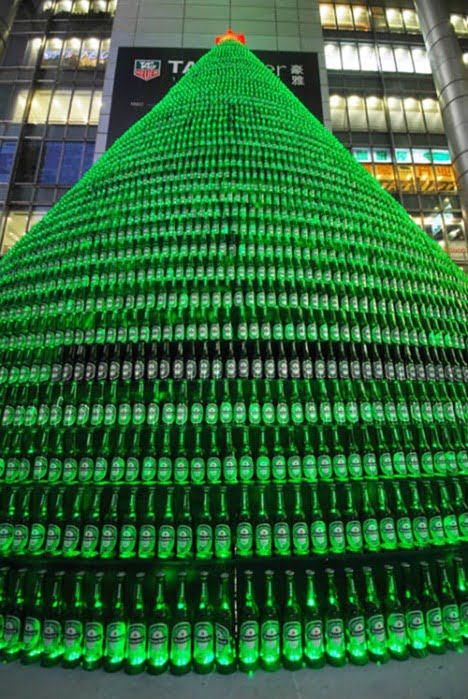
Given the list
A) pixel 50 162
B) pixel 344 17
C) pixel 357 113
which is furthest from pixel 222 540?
pixel 344 17

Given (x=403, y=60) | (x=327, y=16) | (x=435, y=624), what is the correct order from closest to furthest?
(x=435, y=624) < (x=403, y=60) < (x=327, y=16)

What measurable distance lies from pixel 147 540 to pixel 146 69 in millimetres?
10604

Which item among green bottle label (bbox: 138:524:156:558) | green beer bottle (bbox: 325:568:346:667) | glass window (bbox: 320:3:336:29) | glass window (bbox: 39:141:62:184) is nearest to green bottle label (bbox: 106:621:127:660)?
green bottle label (bbox: 138:524:156:558)

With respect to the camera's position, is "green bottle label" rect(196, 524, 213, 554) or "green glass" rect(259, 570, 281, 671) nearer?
"green glass" rect(259, 570, 281, 671)

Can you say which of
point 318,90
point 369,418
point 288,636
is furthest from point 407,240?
point 318,90

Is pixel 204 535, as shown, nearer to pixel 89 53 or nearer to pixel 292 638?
pixel 292 638

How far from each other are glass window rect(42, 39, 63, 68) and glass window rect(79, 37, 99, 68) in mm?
925

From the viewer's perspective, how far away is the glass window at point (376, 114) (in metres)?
17.4

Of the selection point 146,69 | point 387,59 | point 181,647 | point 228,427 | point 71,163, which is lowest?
point 181,647

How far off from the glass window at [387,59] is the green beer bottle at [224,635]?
2059cm

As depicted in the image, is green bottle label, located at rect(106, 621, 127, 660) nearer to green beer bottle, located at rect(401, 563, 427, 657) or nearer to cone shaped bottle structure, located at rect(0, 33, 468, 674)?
cone shaped bottle structure, located at rect(0, 33, 468, 674)

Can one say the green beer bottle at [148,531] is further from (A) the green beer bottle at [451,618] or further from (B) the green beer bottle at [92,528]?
(A) the green beer bottle at [451,618]

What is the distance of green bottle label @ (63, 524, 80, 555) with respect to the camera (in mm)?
2491

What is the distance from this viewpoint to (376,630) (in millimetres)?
2312
